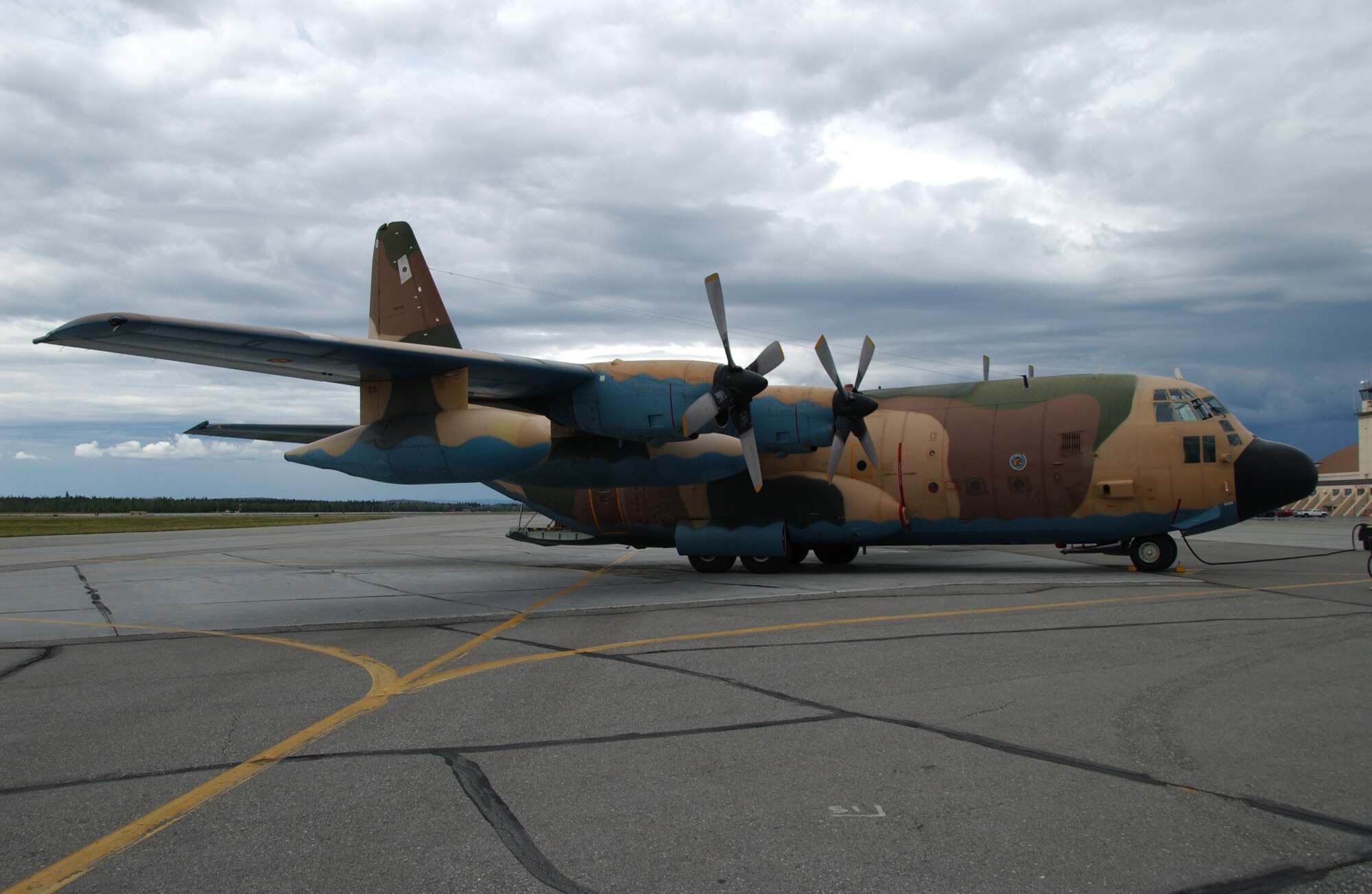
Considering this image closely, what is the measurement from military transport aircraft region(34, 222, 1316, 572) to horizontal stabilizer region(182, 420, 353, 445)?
13.1 ft

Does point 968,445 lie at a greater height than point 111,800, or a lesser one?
greater

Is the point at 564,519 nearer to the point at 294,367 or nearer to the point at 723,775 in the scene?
the point at 294,367

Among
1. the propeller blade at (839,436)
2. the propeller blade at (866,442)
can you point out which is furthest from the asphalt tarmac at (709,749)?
the propeller blade at (866,442)

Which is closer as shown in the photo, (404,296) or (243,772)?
(243,772)

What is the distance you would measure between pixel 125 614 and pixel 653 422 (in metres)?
9.58

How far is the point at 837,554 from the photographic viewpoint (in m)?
21.1

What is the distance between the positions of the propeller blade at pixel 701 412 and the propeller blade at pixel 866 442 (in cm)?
335

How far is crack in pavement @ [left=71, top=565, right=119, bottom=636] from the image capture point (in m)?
13.7

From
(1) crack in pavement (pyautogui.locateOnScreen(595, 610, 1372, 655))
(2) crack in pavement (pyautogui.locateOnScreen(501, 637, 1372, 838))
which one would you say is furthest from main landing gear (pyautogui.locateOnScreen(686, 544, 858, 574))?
(2) crack in pavement (pyautogui.locateOnScreen(501, 637, 1372, 838))

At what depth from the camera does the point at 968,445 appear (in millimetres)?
18266

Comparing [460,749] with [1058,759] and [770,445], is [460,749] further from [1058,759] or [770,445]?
[770,445]

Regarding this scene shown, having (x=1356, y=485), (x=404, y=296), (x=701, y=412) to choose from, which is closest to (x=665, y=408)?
(x=701, y=412)

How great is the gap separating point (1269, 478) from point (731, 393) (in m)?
10.4

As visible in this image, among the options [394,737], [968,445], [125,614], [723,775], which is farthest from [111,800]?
[968,445]
